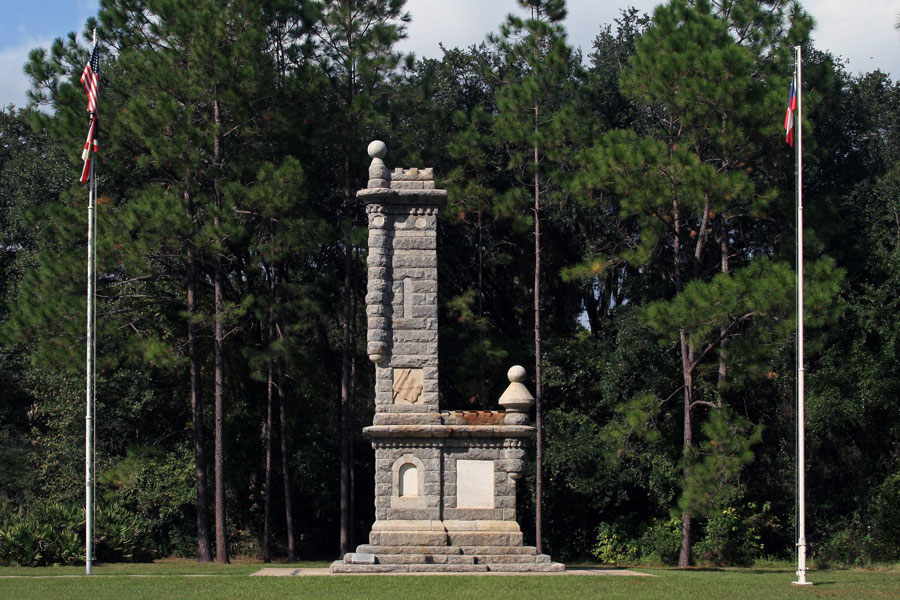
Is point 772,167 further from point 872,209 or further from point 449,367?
point 449,367

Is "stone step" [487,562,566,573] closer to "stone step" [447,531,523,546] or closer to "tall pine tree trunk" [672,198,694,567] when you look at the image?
"stone step" [447,531,523,546]

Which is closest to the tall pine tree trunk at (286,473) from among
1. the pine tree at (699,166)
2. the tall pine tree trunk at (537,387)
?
the tall pine tree trunk at (537,387)

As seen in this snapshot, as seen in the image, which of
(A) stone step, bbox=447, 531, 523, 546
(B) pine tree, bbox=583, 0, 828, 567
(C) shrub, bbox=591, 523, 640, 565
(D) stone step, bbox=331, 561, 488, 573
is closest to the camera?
(D) stone step, bbox=331, 561, 488, 573

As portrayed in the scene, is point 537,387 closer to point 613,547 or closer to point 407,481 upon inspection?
point 613,547

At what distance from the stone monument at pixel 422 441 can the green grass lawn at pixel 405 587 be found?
4.00 ft

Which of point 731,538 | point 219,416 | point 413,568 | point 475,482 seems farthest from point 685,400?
point 219,416

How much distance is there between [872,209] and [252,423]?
15.9 m

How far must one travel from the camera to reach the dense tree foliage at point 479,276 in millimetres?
25047

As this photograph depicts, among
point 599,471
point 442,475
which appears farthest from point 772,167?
point 442,475

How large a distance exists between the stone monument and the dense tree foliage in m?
6.44

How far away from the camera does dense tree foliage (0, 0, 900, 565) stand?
25047 mm

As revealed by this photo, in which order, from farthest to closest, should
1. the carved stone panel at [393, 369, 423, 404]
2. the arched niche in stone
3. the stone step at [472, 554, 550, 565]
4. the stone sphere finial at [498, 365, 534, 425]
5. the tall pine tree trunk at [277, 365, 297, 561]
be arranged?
the tall pine tree trunk at [277, 365, 297, 561], the carved stone panel at [393, 369, 423, 404], the stone sphere finial at [498, 365, 534, 425], the arched niche in stone, the stone step at [472, 554, 550, 565]

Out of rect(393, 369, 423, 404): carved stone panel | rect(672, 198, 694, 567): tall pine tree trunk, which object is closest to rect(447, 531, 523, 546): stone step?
rect(393, 369, 423, 404): carved stone panel

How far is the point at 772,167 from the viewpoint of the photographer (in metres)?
26.7
